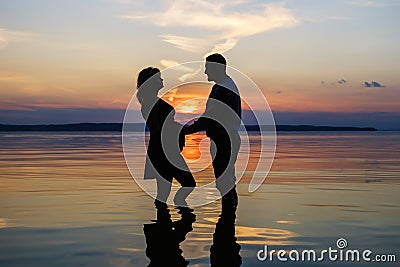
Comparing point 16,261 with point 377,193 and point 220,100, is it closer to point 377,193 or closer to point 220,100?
point 220,100

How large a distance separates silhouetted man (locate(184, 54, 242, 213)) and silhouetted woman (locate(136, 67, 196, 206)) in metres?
0.26

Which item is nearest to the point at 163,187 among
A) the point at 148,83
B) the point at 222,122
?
the point at 222,122

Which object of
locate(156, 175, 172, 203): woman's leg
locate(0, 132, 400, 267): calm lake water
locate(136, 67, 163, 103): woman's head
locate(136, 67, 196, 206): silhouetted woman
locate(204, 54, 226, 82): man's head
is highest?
locate(204, 54, 226, 82): man's head

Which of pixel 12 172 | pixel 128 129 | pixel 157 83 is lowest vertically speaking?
pixel 12 172

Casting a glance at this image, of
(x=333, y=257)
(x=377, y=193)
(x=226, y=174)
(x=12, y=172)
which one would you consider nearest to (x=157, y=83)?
(x=226, y=174)

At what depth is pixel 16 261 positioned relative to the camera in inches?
231

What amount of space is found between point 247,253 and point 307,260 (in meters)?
0.66

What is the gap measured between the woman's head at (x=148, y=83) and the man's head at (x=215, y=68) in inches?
26.9

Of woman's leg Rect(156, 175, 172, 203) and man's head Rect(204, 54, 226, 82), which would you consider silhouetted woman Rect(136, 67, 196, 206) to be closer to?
woman's leg Rect(156, 175, 172, 203)

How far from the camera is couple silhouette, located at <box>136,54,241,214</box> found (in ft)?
24.7

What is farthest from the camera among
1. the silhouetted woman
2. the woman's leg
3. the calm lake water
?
the woman's leg

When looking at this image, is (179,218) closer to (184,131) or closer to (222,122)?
(184,131)

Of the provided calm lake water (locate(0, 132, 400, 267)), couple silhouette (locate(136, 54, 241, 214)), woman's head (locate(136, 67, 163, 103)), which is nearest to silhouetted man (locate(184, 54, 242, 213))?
couple silhouette (locate(136, 54, 241, 214))

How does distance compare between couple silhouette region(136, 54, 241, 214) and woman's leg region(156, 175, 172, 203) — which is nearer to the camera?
couple silhouette region(136, 54, 241, 214)
